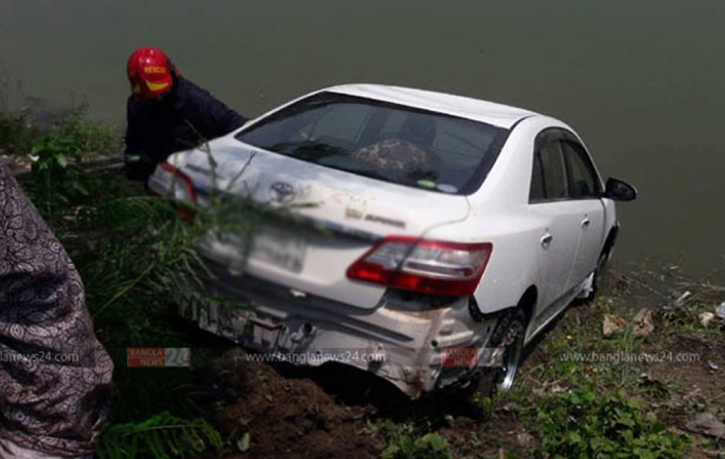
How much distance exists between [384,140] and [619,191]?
274 centimetres

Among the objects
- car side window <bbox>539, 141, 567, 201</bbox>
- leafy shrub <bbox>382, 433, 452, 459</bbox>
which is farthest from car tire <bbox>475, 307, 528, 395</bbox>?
car side window <bbox>539, 141, 567, 201</bbox>

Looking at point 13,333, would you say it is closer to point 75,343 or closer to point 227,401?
point 75,343

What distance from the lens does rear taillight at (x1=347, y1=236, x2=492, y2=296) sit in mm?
2260

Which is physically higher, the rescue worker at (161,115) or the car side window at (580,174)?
the rescue worker at (161,115)

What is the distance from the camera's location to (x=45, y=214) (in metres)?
3.19

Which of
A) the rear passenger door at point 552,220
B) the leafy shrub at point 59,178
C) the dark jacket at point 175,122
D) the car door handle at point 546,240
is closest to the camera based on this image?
the dark jacket at point 175,122

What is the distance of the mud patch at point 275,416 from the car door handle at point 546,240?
1136 mm

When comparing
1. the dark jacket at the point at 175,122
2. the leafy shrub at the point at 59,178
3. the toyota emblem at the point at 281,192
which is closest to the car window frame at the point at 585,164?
the dark jacket at the point at 175,122

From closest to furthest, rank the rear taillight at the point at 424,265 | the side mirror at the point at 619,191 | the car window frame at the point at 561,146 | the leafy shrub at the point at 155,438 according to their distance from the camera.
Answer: the rear taillight at the point at 424,265
the leafy shrub at the point at 155,438
the car window frame at the point at 561,146
the side mirror at the point at 619,191

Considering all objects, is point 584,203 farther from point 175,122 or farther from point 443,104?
point 175,122

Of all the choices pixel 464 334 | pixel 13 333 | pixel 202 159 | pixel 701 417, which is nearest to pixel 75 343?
pixel 13 333

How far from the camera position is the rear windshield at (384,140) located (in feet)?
9.84

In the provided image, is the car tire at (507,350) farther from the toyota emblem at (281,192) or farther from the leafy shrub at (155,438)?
the toyota emblem at (281,192)

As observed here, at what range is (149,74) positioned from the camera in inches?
142
